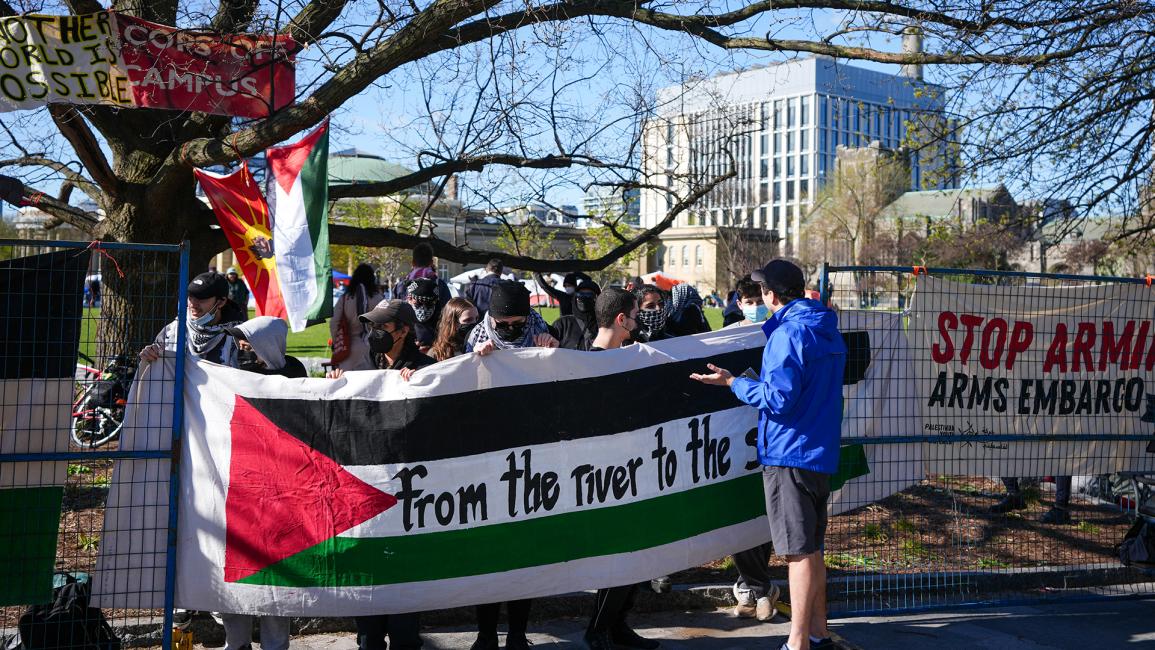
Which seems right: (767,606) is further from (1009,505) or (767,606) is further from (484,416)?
(1009,505)

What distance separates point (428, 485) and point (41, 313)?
2026mm

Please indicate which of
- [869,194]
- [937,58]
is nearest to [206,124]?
[937,58]

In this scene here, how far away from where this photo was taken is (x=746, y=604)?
20.3 ft

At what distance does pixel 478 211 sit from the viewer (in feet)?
36.9

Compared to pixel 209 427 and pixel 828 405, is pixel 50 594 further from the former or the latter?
pixel 828 405

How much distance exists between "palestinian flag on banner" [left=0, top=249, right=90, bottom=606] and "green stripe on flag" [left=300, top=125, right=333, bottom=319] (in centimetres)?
191

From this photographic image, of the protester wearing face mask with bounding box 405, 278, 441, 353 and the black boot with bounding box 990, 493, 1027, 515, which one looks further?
the black boot with bounding box 990, 493, 1027, 515

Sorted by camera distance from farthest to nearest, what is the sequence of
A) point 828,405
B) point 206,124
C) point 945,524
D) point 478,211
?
1. point 478,211
2. point 206,124
3. point 945,524
4. point 828,405

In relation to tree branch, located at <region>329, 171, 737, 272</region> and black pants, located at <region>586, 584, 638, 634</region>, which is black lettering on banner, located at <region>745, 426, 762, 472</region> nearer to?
black pants, located at <region>586, 584, 638, 634</region>

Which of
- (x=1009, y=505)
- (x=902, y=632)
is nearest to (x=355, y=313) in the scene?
(x=902, y=632)

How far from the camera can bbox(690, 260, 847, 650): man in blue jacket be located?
5066mm

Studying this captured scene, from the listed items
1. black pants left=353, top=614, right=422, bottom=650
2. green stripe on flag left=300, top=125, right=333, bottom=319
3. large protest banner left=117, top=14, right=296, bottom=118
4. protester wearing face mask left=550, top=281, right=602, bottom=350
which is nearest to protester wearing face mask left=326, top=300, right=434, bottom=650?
black pants left=353, top=614, right=422, bottom=650

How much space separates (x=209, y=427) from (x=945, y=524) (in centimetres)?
632

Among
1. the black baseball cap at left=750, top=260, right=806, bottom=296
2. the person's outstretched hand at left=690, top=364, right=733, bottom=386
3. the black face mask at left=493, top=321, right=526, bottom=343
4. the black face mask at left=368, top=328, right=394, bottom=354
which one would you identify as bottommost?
the person's outstretched hand at left=690, top=364, right=733, bottom=386
